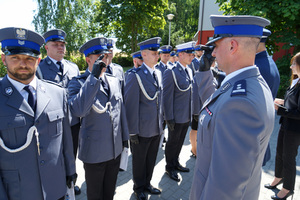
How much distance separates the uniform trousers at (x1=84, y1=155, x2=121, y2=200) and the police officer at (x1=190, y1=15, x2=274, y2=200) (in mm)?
1354

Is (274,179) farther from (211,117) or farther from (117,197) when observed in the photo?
(211,117)

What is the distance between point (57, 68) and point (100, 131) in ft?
6.75

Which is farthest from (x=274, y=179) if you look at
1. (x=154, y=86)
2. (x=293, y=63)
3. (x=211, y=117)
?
(x=211, y=117)

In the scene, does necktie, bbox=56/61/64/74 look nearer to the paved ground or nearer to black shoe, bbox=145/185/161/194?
the paved ground

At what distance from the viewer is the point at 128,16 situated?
63.1 ft

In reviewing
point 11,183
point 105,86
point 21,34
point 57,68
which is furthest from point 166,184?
point 21,34

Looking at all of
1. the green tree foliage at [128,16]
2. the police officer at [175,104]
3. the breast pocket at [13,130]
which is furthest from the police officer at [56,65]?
the green tree foliage at [128,16]

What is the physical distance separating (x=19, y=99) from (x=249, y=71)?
73.5 inches

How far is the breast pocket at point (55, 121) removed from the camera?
6.03 feet

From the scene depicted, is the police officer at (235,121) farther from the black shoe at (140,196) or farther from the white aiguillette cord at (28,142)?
the black shoe at (140,196)

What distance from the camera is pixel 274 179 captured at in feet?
12.1

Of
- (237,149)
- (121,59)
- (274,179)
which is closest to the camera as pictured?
(237,149)

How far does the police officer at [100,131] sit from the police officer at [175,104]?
1468 mm

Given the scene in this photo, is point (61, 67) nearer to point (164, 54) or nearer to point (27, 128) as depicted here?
point (27, 128)
